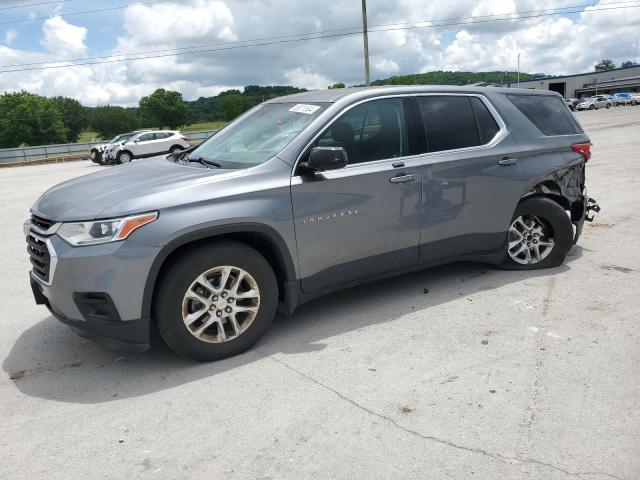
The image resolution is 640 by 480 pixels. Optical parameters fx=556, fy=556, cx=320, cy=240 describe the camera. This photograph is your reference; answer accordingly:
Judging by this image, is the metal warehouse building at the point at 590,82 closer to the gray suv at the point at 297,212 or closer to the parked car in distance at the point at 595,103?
the parked car in distance at the point at 595,103

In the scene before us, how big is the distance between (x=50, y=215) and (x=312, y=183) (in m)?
1.72

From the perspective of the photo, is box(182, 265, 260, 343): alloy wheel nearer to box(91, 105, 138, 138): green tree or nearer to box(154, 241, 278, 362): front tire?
Answer: box(154, 241, 278, 362): front tire

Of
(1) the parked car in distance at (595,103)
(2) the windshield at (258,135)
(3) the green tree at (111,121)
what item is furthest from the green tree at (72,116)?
(2) the windshield at (258,135)

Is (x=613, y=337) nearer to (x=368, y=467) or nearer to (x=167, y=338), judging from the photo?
(x=368, y=467)

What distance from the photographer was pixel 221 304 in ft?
12.0

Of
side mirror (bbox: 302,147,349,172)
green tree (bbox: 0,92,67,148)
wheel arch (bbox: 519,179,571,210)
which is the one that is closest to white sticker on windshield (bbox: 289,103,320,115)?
side mirror (bbox: 302,147,349,172)

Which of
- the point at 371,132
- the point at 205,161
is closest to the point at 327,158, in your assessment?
the point at 371,132

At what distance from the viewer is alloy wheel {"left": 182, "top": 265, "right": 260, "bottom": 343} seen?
3.57 m

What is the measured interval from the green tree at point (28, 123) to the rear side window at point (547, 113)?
116908 millimetres

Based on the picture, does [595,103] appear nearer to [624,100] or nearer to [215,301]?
[624,100]

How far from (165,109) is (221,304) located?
383ft

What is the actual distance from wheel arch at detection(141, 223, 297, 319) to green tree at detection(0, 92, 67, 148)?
4620 inches

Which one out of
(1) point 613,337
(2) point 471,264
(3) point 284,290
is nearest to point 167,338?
(3) point 284,290

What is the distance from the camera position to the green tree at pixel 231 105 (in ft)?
255
